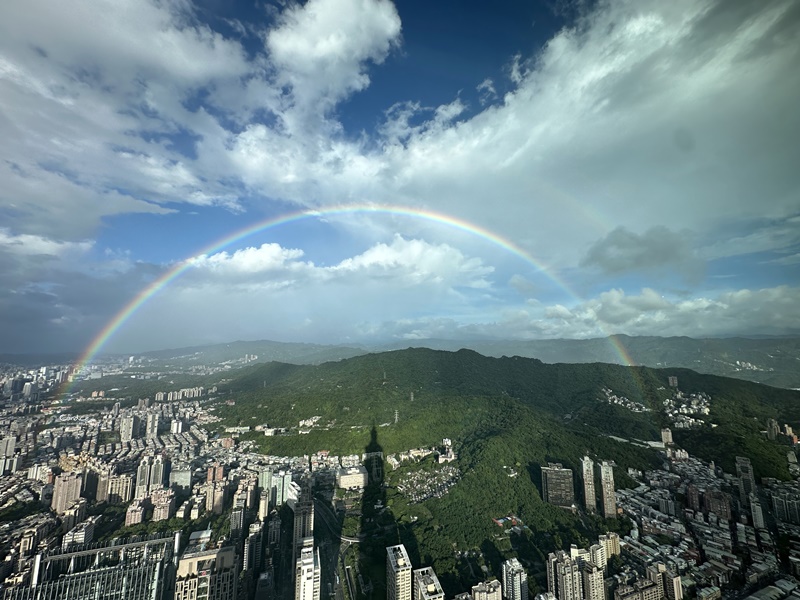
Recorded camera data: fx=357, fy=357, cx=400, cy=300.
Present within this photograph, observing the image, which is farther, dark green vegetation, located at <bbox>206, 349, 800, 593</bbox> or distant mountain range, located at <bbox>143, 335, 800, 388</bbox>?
distant mountain range, located at <bbox>143, 335, 800, 388</bbox>

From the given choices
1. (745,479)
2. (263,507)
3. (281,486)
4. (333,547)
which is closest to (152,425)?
(281,486)

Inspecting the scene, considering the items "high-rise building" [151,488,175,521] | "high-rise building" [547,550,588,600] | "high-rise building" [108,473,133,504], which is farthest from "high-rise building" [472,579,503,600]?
"high-rise building" [108,473,133,504]

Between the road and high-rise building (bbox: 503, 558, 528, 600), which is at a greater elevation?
high-rise building (bbox: 503, 558, 528, 600)

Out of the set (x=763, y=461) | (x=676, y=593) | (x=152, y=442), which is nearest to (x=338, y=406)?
(x=152, y=442)

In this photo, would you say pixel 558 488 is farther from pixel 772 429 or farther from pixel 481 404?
pixel 772 429

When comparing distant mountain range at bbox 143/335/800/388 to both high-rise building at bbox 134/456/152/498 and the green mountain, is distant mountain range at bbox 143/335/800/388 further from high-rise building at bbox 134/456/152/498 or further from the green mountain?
high-rise building at bbox 134/456/152/498

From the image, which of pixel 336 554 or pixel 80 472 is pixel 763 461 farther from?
pixel 80 472

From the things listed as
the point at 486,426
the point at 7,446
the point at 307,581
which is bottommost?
the point at 307,581
